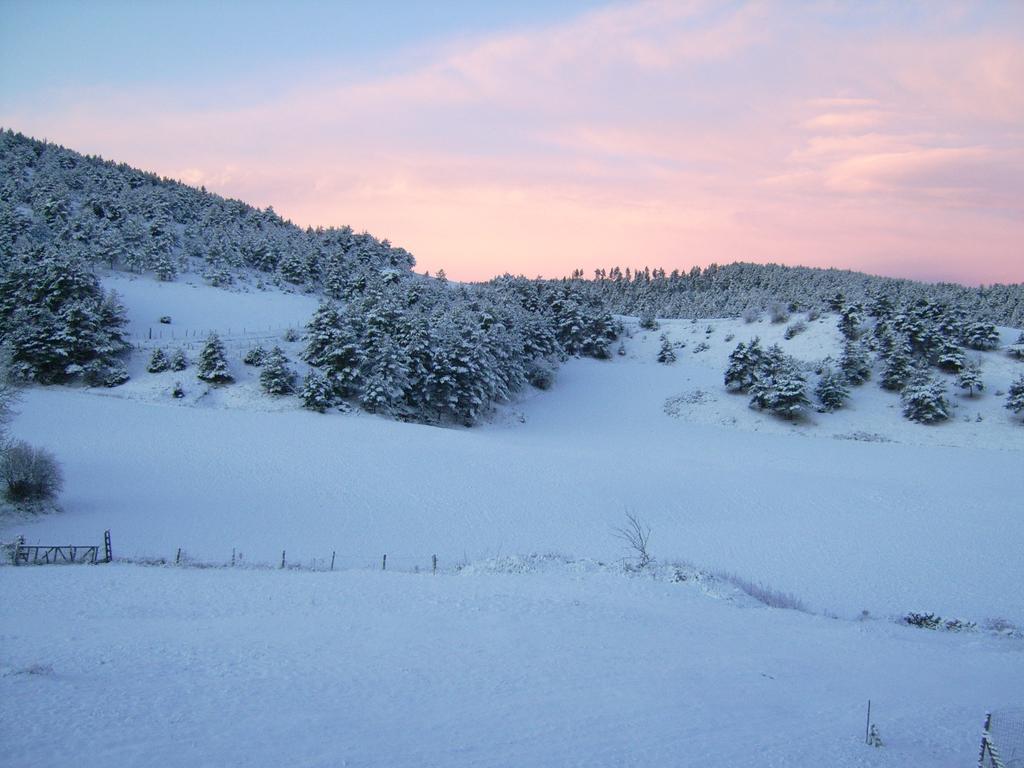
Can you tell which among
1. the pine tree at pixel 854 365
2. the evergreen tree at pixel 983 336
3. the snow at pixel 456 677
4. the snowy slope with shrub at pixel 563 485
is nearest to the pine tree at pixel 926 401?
the snowy slope with shrub at pixel 563 485

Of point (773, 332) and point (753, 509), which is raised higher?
point (773, 332)

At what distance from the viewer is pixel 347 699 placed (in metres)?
9.89

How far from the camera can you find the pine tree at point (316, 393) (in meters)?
44.9

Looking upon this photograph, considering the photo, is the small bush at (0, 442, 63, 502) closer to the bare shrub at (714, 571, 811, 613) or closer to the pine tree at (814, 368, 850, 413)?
the bare shrub at (714, 571, 811, 613)

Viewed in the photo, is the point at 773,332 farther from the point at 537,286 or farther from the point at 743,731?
the point at 743,731

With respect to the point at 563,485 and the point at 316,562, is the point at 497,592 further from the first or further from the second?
the point at 563,485

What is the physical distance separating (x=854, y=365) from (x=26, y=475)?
6259cm

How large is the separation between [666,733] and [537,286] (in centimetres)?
7507

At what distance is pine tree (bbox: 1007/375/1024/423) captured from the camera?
4669cm

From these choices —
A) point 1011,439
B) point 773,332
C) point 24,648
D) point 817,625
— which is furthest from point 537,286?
point 24,648

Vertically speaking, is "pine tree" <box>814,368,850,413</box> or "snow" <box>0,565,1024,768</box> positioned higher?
"pine tree" <box>814,368,850,413</box>

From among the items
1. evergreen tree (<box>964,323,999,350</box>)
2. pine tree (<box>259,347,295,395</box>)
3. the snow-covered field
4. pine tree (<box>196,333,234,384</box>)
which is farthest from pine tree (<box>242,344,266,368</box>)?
evergreen tree (<box>964,323,999,350</box>)

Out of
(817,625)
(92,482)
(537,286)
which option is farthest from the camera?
(537,286)

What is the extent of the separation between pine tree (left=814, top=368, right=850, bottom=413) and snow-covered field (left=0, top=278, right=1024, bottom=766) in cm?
104
